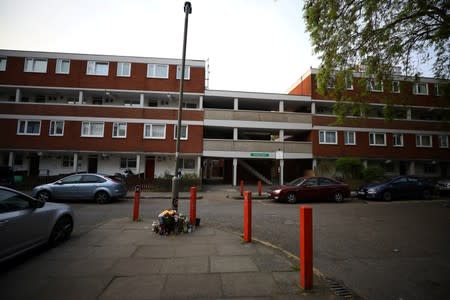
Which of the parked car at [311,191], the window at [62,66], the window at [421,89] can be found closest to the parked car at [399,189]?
the parked car at [311,191]

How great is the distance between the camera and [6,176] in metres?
16.5

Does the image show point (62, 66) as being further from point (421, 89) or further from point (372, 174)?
point (421, 89)

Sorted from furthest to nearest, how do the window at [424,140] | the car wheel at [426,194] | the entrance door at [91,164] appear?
the window at [424,140], the entrance door at [91,164], the car wheel at [426,194]

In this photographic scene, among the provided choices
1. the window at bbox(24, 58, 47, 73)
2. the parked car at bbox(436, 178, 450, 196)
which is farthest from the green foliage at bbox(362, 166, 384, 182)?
the window at bbox(24, 58, 47, 73)

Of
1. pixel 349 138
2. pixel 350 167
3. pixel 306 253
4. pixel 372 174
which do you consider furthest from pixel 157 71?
pixel 306 253

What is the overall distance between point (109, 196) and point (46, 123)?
1397 centimetres

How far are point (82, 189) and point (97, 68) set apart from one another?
14748 mm

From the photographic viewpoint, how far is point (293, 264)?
4.05 metres

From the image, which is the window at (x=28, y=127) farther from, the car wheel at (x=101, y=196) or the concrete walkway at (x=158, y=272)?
the concrete walkway at (x=158, y=272)

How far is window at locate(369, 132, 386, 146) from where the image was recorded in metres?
23.2

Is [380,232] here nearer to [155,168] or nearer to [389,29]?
[389,29]

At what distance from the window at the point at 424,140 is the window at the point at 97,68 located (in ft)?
110

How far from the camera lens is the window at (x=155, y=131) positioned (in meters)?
20.8

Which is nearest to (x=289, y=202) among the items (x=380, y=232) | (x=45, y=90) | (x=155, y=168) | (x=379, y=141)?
(x=380, y=232)
